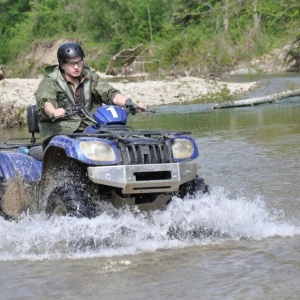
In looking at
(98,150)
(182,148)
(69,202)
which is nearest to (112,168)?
(98,150)

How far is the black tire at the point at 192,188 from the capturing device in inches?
273

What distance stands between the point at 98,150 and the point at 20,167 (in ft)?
4.59

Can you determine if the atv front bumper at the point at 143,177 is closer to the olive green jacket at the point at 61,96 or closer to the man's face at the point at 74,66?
the olive green jacket at the point at 61,96

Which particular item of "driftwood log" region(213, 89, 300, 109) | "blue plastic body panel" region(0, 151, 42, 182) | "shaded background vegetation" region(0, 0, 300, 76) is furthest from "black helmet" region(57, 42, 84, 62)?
"driftwood log" region(213, 89, 300, 109)

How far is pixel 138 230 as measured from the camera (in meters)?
6.49

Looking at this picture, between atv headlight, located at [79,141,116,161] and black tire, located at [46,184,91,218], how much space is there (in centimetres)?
35

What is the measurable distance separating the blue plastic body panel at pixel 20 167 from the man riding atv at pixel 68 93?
0.88 ft

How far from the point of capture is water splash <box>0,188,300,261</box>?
20.8 feet

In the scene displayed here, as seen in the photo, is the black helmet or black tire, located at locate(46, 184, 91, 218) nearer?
black tire, located at locate(46, 184, 91, 218)

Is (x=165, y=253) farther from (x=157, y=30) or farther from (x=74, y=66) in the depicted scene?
(x=157, y=30)

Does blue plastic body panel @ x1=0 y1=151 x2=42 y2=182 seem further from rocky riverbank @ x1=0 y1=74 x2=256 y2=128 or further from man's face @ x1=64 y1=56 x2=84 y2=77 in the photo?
rocky riverbank @ x1=0 y1=74 x2=256 y2=128

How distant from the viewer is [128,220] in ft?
21.2

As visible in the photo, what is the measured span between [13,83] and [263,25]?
8.48 m

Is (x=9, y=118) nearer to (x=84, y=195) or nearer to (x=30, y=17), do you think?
(x=84, y=195)
